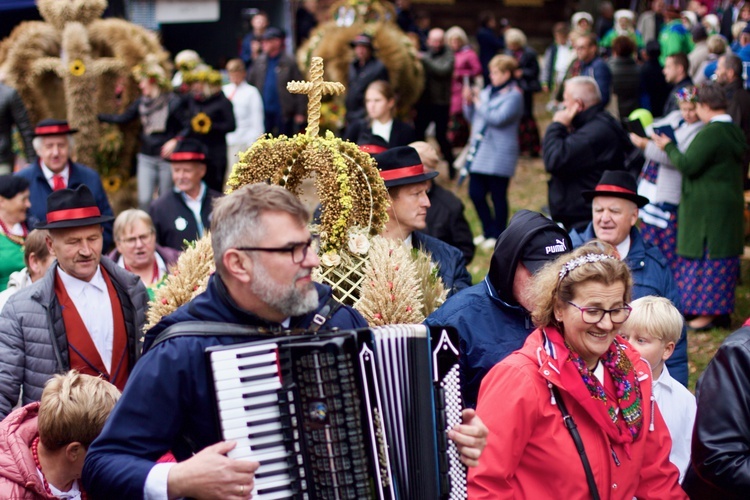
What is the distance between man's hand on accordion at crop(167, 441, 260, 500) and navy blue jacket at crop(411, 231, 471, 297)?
2.95m

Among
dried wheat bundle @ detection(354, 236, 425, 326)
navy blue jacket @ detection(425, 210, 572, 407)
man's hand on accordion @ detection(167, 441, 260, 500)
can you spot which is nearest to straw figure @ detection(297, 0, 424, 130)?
dried wheat bundle @ detection(354, 236, 425, 326)

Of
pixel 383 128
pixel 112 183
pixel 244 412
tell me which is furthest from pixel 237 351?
pixel 112 183

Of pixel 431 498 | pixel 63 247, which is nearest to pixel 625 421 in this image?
pixel 431 498

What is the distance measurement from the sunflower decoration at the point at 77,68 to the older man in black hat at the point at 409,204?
25.6 feet

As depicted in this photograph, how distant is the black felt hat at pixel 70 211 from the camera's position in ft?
18.2

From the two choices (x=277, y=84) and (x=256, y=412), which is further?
(x=277, y=84)

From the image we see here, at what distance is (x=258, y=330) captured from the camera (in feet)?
10.8

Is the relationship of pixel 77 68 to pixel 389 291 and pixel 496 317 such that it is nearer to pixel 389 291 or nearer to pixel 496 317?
pixel 389 291

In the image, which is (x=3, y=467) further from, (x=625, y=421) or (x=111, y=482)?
(x=625, y=421)

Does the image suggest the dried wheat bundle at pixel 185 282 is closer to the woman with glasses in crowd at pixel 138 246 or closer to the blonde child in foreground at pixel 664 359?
the woman with glasses in crowd at pixel 138 246

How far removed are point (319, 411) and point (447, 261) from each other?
299 centimetres

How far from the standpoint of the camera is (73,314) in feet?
17.7

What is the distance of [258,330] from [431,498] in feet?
2.78

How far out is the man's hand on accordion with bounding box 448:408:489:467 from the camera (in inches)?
127
